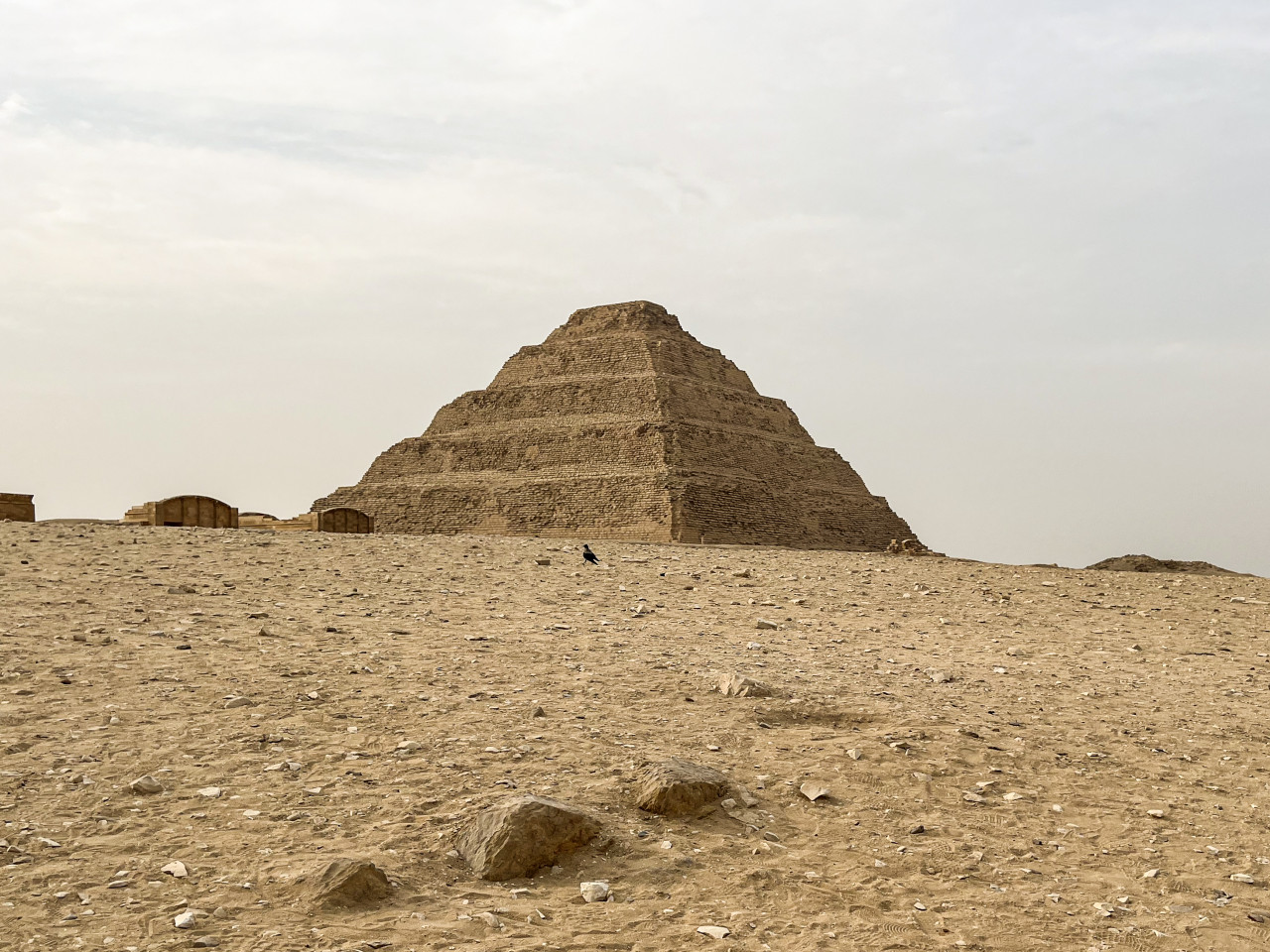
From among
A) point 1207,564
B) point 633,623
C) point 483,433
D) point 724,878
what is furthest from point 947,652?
point 483,433

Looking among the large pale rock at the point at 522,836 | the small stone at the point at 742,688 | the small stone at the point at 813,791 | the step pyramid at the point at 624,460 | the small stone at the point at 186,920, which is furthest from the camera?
the step pyramid at the point at 624,460

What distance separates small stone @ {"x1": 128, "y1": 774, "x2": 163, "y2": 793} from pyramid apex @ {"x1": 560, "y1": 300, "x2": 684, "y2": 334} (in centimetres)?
4682

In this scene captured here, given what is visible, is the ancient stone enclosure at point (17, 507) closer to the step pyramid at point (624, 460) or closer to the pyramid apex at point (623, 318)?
the step pyramid at point (624, 460)

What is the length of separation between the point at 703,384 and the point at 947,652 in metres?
39.9

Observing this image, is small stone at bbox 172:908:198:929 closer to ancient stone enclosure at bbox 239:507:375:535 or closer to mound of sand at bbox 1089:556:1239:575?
ancient stone enclosure at bbox 239:507:375:535

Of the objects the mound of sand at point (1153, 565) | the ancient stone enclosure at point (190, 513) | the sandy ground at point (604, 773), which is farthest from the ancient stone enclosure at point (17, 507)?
the mound of sand at point (1153, 565)

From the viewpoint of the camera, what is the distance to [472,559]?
13.9 m

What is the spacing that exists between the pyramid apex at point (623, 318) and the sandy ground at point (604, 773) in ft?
138

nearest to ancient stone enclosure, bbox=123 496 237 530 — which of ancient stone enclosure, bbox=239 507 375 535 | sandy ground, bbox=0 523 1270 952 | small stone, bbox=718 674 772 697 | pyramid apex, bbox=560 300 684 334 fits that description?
ancient stone enclosure, bbox=239 507 375 535

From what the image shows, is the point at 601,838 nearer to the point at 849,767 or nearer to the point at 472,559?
the point at 849,767

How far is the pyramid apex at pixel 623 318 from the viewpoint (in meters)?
51.2

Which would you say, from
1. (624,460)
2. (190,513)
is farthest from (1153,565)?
(190,513)

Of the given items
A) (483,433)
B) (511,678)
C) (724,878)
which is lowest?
(724,878)

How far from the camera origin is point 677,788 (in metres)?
4.89
